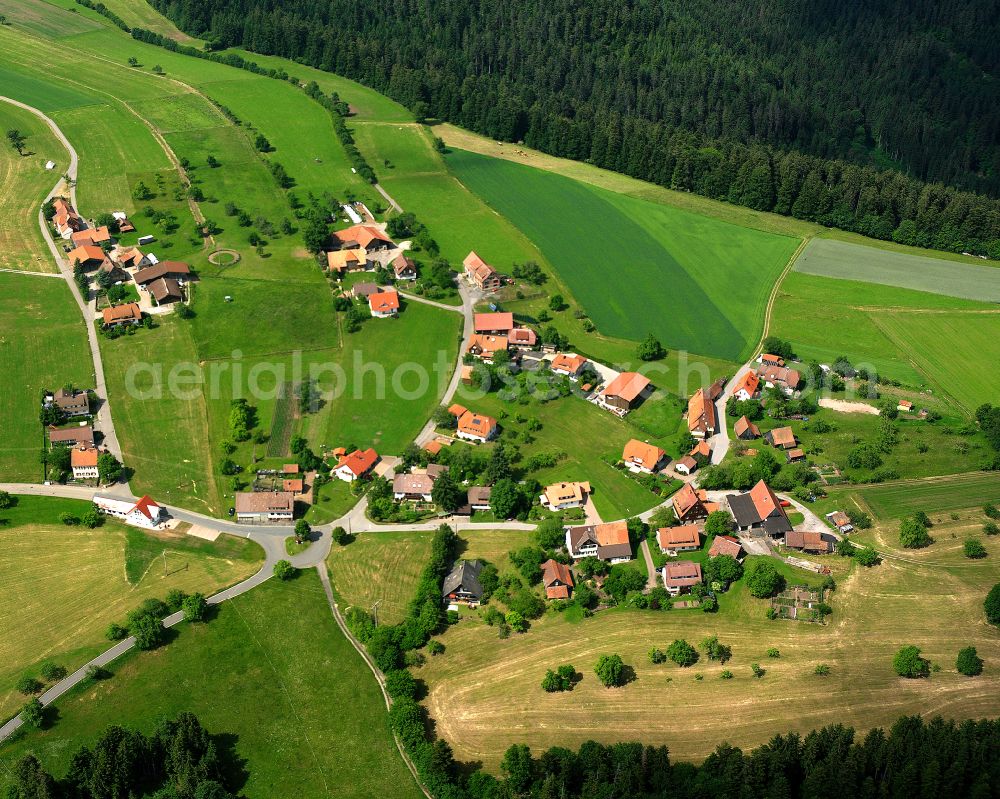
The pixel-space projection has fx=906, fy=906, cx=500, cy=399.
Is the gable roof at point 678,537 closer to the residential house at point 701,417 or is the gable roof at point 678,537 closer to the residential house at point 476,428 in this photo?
the residential house at point 701,417

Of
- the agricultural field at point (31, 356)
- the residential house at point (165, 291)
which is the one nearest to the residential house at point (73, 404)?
the agricultural field at point (31, 356)

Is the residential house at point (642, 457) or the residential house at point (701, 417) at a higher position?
the residential house at point (701, 417)

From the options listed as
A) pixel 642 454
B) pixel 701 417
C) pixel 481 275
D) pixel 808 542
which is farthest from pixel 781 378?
pixel 481 275

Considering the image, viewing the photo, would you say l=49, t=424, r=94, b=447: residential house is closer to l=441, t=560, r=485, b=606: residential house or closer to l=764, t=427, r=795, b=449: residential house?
l=441, t=560, r=485, b=606: residential house

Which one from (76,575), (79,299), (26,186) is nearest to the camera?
(76,575)

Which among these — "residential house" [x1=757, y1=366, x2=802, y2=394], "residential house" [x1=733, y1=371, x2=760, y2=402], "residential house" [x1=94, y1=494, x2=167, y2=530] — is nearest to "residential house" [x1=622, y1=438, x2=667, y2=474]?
"residential house" [x1=733, y1=371, x2=760, y2=402]

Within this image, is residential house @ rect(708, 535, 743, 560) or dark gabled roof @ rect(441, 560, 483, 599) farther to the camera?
residential house @ rect(708, 535, 743, 560)

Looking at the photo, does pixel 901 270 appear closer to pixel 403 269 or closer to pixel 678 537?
pixel 678 537
